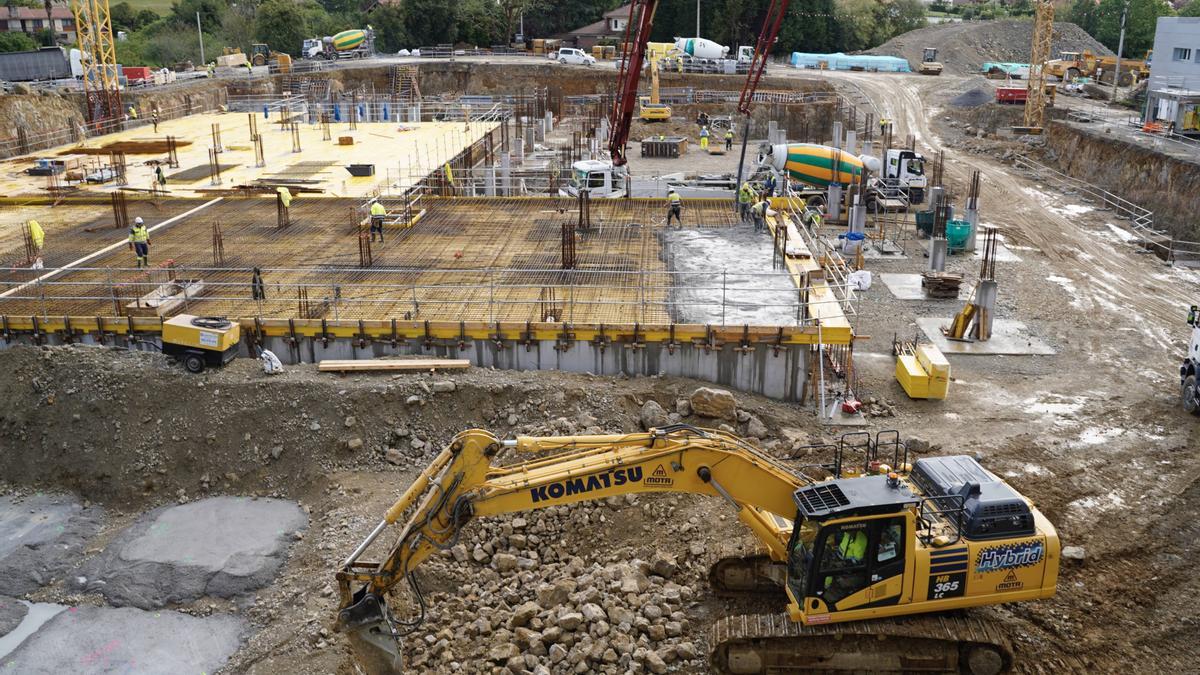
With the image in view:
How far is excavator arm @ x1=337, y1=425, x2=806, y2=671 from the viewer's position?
11180mm

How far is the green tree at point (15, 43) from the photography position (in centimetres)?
7038

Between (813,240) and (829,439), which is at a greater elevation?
(813,240)

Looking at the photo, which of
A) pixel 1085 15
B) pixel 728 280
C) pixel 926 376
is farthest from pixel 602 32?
pixel 926 376

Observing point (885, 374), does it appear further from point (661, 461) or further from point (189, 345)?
point (189, 345)

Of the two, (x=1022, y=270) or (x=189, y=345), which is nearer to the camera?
(x=189, y=345)

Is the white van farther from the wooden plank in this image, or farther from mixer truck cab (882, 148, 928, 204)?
the wooden plank

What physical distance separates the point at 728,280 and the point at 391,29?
68.1 m

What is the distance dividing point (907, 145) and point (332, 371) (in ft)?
129

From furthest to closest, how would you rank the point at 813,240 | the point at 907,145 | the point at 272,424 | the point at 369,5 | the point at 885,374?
the point at 369,5 → the point at 907,145 → the point at 813,240 → the point at 885,374 → the point at 272,424

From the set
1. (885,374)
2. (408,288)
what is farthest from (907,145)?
(408,288)

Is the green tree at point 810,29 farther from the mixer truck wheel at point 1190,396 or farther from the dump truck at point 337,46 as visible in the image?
the mixer truck wheel at point 1190,396

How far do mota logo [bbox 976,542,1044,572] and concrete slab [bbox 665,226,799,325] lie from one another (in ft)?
29.8

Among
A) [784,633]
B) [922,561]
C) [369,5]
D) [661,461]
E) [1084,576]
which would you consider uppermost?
[369,5]

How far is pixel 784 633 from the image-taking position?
11188 mm
